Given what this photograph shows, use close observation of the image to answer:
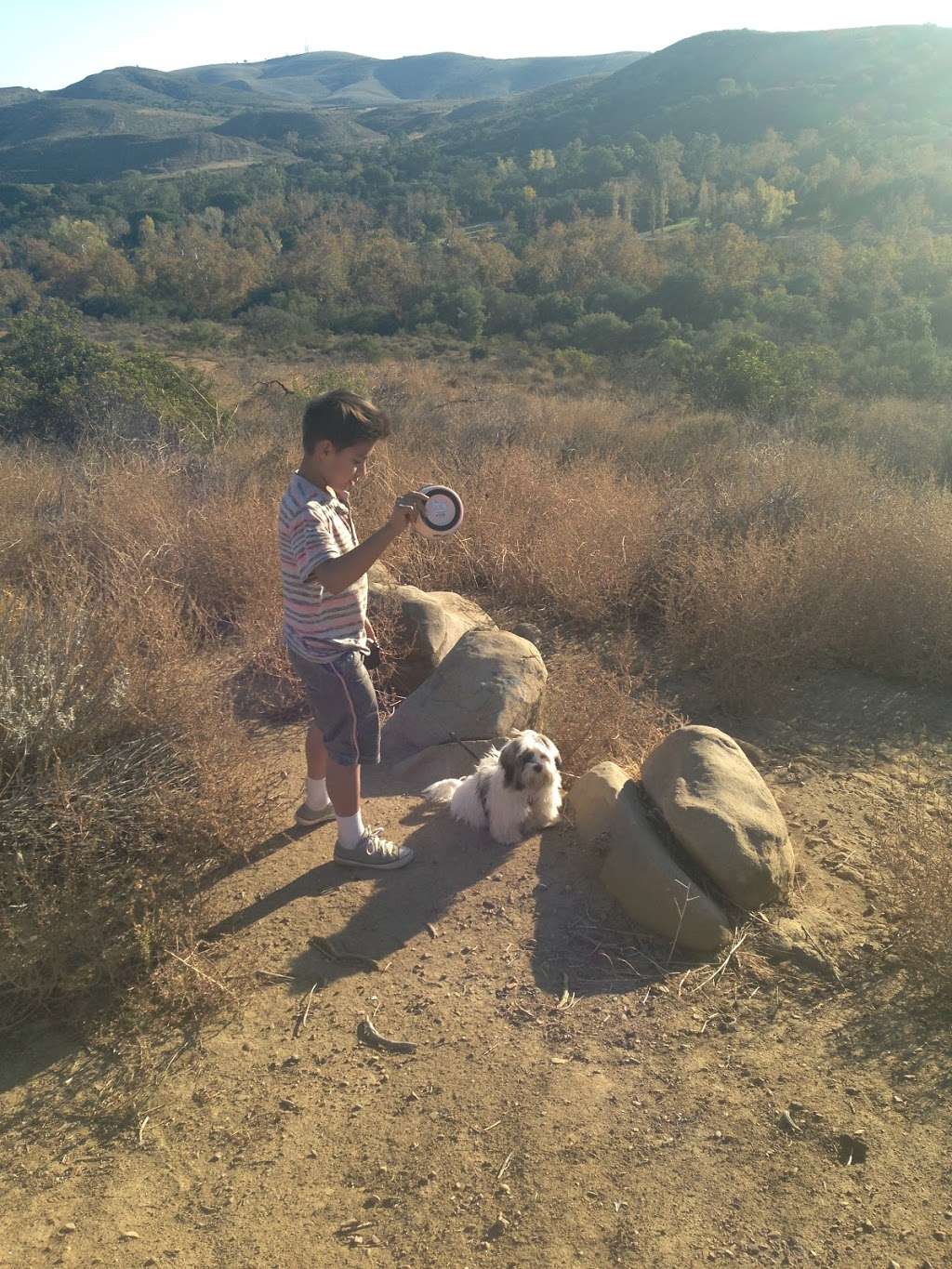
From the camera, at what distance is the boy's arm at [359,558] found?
2447mm

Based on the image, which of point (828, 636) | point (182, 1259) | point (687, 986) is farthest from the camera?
point (828, 636)

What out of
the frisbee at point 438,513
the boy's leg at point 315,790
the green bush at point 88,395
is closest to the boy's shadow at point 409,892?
the boy's leg at point 315,790

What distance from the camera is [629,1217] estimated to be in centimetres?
200

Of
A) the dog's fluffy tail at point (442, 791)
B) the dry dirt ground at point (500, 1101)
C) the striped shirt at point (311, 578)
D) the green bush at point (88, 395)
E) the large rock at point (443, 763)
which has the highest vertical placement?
the striped shirt at point (311, 578)

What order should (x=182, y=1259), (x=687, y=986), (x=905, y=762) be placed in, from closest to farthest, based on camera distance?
(x=182, y=1259), (x=687, y=986), (x=905, y=762)

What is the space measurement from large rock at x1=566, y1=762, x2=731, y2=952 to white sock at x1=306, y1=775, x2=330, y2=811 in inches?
41.5

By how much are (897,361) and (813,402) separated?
4.67m

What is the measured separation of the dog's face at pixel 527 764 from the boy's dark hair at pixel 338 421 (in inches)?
56.3

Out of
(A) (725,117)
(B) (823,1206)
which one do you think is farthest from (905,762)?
(A) (725,117)

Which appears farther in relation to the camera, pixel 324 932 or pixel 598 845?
pixel 598 845

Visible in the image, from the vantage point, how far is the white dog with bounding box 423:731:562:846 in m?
3.33

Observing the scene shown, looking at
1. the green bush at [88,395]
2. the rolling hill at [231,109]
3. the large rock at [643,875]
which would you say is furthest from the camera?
the rolling hill at [231,109]

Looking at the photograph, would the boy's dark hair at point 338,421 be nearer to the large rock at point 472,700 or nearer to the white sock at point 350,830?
the white sock at point 350,830

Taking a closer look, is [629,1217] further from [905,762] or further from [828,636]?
[828,636]
